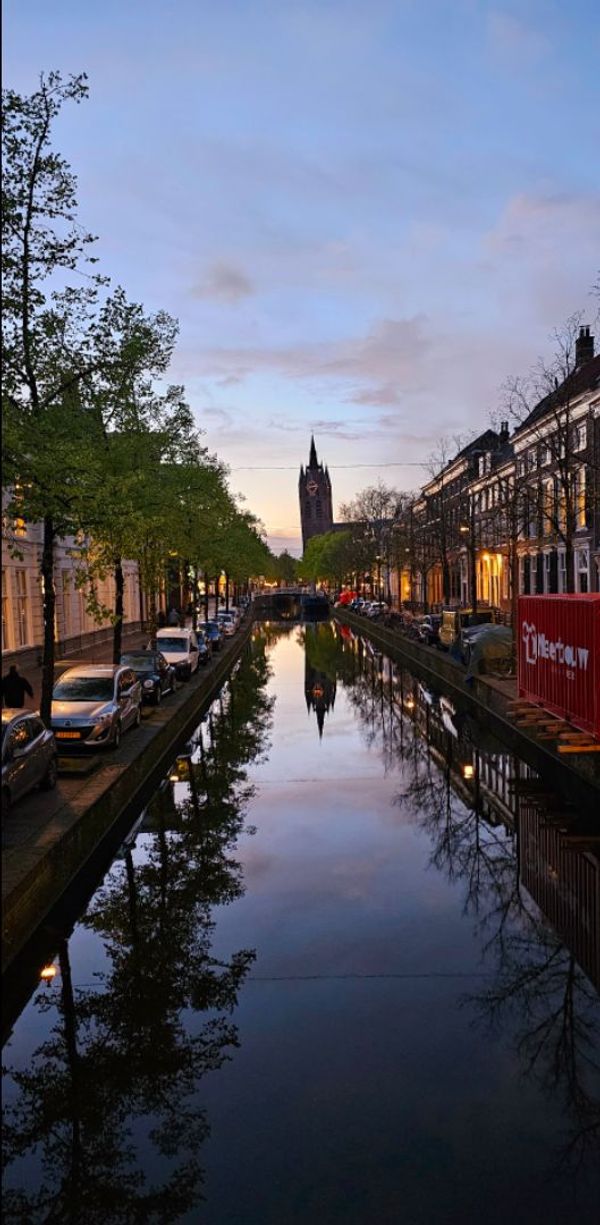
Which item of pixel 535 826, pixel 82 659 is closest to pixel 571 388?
pixel 535 826

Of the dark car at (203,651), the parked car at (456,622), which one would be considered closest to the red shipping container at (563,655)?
the parked car at (456,622)

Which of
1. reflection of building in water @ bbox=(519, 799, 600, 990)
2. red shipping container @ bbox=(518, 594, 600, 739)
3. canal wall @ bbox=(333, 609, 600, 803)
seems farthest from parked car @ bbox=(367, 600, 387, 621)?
reflection of building in water @ bbox=(519, 799, 600, 990)

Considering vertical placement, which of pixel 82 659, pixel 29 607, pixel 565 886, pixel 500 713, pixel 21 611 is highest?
pixel 29 607

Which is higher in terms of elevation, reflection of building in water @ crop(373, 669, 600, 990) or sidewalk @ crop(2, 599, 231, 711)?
sidewalk @ crop(2, 599, 231, 711)

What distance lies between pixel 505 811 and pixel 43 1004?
904 cm

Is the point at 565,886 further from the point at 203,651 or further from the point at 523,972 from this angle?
the point at 203,651

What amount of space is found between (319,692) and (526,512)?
9599 mm

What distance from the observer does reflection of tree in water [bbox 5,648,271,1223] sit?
5.86 meters

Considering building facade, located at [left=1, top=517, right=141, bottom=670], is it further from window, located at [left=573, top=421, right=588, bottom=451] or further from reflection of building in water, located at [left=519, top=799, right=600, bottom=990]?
window, located at [left=573, top=421, right=588, bottom=451]

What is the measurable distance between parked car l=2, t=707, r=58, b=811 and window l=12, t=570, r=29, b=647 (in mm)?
22081

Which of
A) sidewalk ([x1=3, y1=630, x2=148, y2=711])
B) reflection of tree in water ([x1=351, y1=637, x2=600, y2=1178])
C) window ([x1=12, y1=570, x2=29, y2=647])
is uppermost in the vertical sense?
window ([x1=12, y1=570, x2=29, y2=647])

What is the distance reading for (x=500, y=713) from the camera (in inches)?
937

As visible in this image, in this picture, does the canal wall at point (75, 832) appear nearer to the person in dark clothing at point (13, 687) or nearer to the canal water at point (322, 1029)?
the canal water at point (322, 1029)

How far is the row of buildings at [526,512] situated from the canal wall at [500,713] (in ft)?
12.5
